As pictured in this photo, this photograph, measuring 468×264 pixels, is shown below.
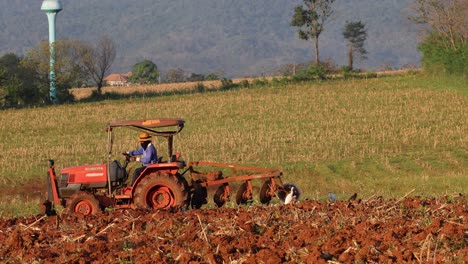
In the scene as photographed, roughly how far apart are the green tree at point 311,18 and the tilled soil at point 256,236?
76.8 meters

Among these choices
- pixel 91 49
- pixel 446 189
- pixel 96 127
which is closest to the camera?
pixel 446 189

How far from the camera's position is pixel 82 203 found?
1733 cm

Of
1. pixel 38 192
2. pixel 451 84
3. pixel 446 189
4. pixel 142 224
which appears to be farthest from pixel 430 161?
pixel 451 84

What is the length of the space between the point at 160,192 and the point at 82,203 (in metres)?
1.33

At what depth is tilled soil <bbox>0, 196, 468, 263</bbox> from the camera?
10703 mm

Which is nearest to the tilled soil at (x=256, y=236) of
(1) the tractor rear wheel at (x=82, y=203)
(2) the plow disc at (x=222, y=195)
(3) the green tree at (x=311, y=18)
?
(1) the tractor rear wheel at (x=82, y=203)

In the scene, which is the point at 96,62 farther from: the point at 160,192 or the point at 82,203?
the point at 160,192

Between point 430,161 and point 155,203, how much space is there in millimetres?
15298

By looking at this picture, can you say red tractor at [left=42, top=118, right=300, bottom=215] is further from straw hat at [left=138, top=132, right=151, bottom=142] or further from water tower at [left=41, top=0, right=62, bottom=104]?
water tower at [left=41, top=0, right=62, bottom=104]

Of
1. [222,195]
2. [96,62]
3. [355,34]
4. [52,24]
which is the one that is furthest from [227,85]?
[355,34]

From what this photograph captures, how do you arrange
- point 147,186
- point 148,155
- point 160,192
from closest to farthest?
point 147,186
point 160,192
point 148,155

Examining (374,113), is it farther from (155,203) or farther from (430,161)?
(155,203)

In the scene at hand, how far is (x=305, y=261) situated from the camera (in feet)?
34.4

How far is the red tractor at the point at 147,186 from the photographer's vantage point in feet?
56.2
